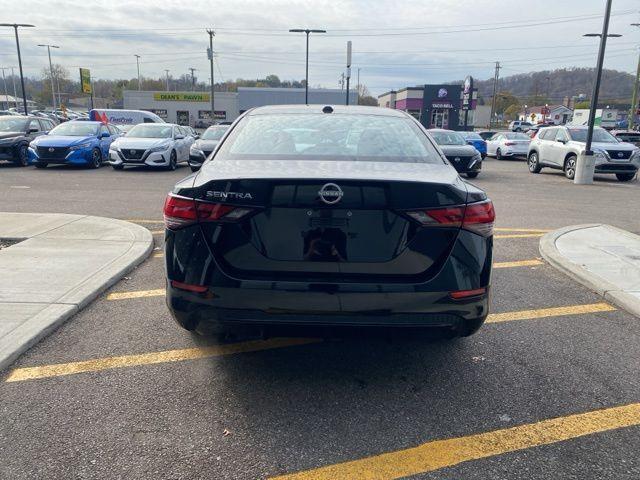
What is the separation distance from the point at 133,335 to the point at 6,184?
10.7 meters

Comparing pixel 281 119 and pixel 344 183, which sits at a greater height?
pixel 281 119

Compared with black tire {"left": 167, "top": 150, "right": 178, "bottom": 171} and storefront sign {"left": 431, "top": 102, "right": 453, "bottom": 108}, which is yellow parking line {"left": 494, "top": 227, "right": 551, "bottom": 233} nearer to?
black tire {"left": 167, "top": 150, "right": 178, "bottom": 171}

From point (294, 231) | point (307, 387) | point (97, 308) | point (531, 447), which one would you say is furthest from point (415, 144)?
point (97, 308)

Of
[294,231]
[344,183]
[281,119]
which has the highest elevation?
[281,119]

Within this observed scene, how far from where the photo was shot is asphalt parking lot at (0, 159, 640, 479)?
247 cm

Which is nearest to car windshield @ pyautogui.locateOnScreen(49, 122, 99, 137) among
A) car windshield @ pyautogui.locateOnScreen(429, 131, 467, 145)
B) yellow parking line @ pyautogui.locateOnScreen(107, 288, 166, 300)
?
car windshield @ pyautogui.locateOnScreen(429, 131, 467, 145)

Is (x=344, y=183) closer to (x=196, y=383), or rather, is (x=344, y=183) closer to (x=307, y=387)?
(x=307, y=387)

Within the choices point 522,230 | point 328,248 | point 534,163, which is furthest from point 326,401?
point 534,163

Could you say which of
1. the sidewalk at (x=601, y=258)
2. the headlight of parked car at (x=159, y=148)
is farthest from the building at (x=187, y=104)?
the sidewalk at (x=601, y=258)

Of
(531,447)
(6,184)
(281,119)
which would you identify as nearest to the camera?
(531,447)

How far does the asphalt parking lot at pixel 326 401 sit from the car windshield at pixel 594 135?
13283 mm

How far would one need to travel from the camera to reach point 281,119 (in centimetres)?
381

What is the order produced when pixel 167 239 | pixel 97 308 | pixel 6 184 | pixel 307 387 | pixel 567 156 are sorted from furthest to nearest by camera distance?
1. pixel 567 156
2. pixel 6 184
3. pixel 97 308
4. pixel 307 387
5. pixel 167 239

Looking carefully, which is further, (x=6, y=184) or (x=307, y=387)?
(x=6, y=184)
